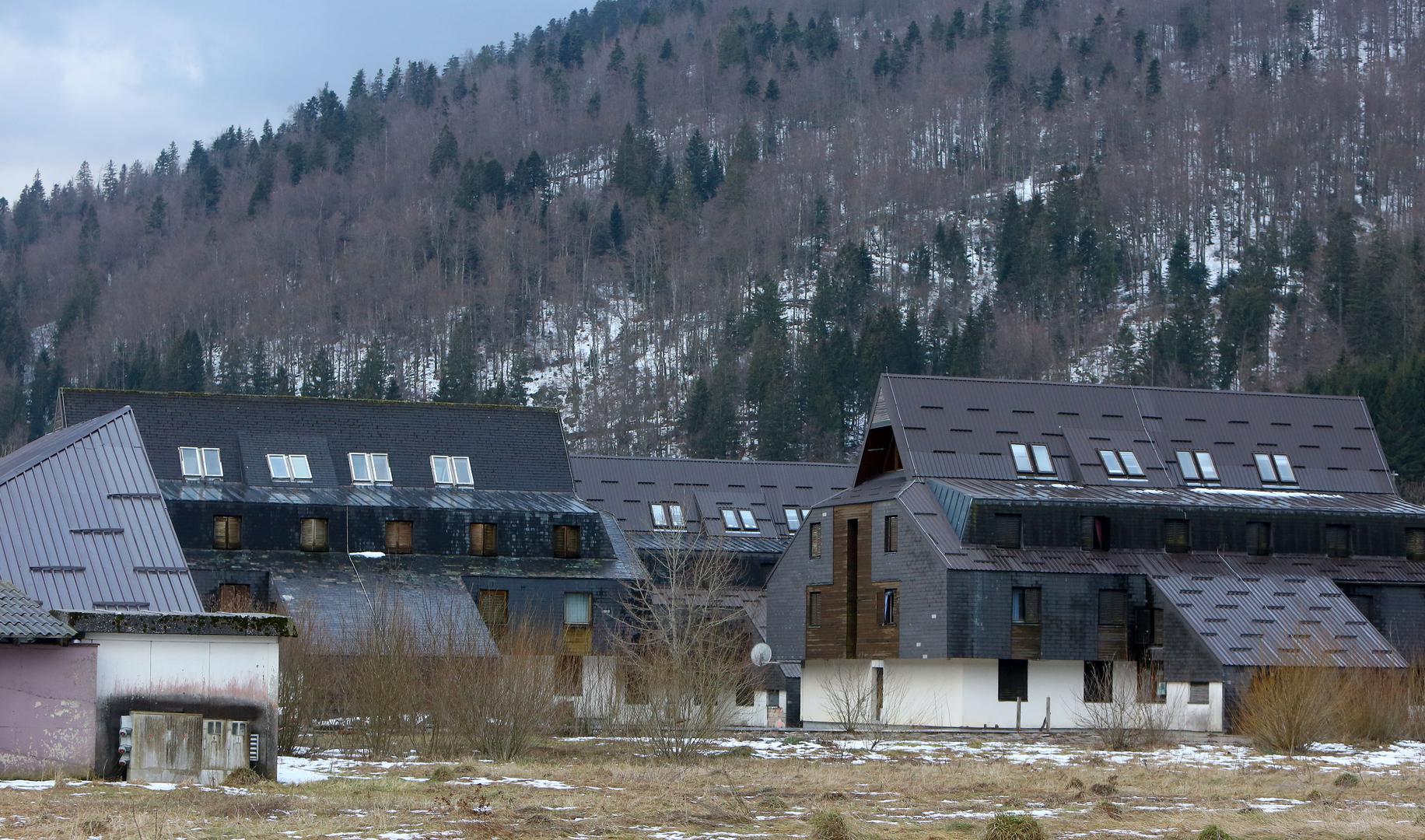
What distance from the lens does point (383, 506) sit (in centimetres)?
6725

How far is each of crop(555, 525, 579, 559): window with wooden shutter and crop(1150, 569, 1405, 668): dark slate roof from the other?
69.6ft

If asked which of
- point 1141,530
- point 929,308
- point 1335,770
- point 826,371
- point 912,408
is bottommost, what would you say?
point 1335,770

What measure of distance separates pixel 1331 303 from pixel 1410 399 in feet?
178

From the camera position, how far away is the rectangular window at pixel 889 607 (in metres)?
65.9

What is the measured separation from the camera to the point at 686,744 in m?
41.1

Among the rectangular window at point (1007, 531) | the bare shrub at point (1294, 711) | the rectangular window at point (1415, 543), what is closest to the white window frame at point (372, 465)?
the rectangular window at point (1007, 531)

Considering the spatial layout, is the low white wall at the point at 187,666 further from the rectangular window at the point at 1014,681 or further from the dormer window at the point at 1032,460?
the dormer window at the point at 1032,460

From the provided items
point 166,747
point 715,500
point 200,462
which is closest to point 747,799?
point 166,747

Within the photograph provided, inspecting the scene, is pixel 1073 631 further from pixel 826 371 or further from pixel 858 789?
pixel 826 371

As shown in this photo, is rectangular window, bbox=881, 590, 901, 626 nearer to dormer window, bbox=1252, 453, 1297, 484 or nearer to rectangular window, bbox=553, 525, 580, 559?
rectangular window, bbox=553, 525, 580, 559

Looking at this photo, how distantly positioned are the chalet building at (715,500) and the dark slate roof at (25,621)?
50158 millimetres

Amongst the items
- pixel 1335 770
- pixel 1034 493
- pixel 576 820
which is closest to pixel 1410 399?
pixel 1034 493

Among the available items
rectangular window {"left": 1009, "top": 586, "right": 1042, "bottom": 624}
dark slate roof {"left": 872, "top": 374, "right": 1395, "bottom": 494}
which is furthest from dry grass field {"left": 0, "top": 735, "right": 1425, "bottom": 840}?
dark slate roof {"left": 872, "top": 374, "right": 1395, "bottom": 494}

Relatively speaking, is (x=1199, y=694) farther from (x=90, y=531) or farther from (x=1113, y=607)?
(x=90, y=531)
